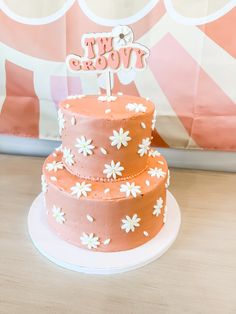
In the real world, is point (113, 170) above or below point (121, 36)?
below

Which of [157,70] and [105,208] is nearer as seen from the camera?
[105,208]

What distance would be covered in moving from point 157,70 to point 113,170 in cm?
39

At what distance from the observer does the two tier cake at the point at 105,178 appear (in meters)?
0.73

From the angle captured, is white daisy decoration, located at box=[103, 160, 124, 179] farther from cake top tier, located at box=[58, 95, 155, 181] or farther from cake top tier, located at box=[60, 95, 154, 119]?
cake top tier, located at box=[60, 95, 154, 119]

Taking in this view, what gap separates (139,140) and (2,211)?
48 cm

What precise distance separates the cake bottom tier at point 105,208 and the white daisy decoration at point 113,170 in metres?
0.02

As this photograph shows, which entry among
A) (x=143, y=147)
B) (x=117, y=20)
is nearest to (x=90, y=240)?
(x=143, y=147)

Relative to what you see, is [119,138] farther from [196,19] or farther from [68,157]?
[196,19]

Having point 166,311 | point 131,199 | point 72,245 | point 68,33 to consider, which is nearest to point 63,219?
point 72,245

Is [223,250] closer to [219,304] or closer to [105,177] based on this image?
[219,304]

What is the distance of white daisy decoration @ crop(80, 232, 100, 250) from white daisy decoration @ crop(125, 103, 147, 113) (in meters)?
0.31

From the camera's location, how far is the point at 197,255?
2.68 ft

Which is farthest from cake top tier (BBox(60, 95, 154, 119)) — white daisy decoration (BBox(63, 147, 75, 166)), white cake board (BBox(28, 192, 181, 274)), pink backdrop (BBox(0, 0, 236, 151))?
white cake board (BBox(28, 192, 181, 274))

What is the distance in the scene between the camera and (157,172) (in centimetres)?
83
